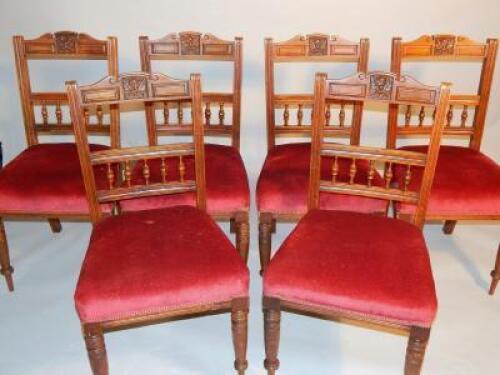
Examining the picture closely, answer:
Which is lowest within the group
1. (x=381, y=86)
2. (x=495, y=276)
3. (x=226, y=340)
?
(x=226, y=340)

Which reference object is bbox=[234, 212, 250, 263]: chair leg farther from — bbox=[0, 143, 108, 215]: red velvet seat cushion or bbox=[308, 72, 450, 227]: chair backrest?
bbox=[0, 143, 108, 215]: red velvet seat cushion

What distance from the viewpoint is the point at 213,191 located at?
1.87 metres

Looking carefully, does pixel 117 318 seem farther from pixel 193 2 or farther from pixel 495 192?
pixel 193 2

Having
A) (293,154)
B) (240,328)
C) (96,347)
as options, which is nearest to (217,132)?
(293,154)

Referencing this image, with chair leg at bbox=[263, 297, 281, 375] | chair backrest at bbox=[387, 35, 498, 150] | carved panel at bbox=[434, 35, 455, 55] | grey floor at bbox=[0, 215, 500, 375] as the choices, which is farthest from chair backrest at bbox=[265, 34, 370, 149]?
chair leg at bbox=[263, 297, 281, 375]

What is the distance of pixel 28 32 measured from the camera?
2.51m

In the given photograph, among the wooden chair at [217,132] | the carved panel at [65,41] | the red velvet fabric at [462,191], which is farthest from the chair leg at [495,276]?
the carved panel at [65,41]

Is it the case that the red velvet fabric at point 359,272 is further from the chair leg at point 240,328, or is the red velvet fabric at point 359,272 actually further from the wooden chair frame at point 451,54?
the wooden chair frame at point 451,54

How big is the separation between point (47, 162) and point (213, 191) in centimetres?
70

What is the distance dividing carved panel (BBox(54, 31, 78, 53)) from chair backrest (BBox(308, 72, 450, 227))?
108 centimetres

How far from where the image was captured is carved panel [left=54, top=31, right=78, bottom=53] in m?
2.13

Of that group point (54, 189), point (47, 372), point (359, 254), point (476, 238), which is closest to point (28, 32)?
point (54, 189)

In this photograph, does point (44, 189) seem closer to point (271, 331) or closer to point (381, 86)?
point (271, 331)

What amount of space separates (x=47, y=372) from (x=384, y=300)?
3.74 ft
